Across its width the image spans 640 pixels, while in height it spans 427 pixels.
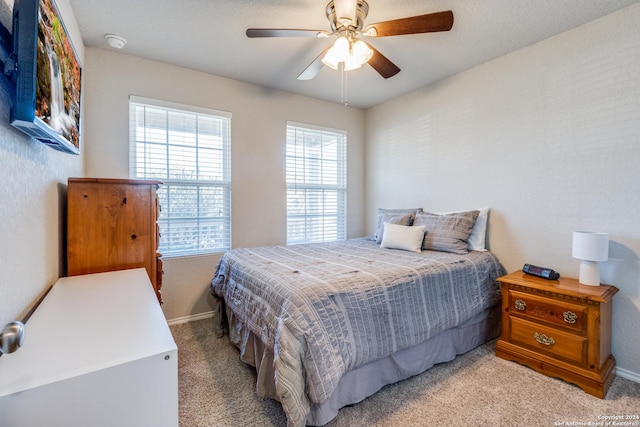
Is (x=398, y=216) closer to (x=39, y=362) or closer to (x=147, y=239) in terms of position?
(x=147, y=239)

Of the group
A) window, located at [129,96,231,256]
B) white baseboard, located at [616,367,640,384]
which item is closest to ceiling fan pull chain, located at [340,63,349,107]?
window, located at [129,96,231,256]

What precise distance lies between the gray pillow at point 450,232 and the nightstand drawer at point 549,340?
72 cm

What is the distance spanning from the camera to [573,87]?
7.52 ft

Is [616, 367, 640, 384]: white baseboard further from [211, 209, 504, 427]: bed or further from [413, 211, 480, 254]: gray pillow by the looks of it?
[413, 211, 480, 254]: gray pillow

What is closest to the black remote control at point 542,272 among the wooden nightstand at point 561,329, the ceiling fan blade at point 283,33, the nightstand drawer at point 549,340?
the wooden nightstand at point 561,329

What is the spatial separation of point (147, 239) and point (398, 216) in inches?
96.4

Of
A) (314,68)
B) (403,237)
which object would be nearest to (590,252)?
(403,237)

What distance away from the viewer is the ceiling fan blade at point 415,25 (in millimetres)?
1713

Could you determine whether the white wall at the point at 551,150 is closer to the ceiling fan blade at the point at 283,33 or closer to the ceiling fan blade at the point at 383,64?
the ceiling fan blade at the point at 383,64

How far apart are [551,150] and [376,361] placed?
2.23m

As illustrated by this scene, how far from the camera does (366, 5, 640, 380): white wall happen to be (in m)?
2.06

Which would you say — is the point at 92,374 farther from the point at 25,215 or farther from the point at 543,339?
the point at 543,339

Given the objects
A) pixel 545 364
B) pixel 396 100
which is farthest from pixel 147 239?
pixel 396 100

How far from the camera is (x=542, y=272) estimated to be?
7.42 ft
